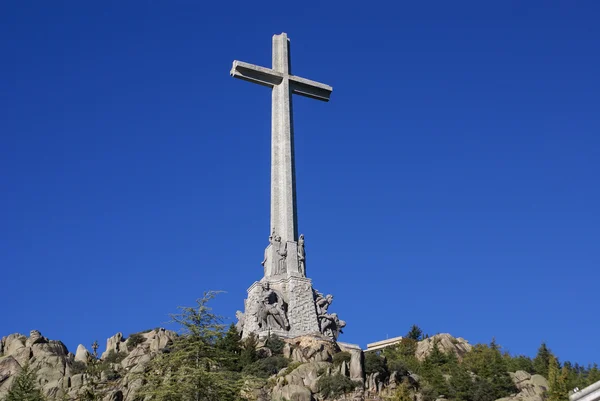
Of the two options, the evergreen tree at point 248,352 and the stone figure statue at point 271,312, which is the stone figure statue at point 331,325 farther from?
the evergreen tree at point 248,352

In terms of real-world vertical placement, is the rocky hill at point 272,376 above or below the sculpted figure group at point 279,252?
below

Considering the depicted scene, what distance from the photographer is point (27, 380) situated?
25359 mm

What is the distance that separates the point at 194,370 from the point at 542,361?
31.9 meters

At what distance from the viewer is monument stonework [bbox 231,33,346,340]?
127ft

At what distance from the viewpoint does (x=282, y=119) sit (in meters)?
45.5

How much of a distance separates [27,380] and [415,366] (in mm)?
20414

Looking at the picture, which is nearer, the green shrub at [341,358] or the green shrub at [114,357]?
the green shrub at [341,358]

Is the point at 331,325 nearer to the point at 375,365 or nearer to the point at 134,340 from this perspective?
the point at 375,365

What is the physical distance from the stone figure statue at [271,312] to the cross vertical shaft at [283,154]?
374cm

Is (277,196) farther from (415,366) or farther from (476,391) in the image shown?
(476,391)

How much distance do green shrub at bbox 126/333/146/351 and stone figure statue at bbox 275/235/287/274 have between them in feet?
23.7

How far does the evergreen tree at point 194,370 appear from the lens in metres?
17.6

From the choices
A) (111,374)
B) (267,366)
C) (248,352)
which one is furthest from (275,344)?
(111,374)

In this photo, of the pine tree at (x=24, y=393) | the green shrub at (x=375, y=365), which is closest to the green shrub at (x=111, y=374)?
the pine tree at (x=24, y=393)
